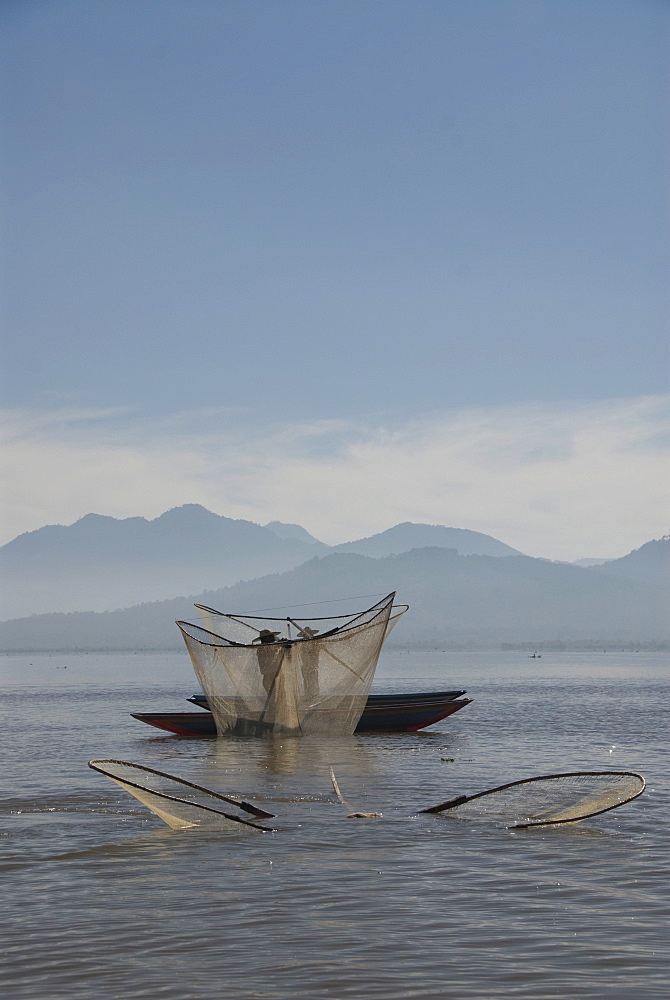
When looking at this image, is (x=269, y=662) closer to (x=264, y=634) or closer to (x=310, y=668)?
(x=310, y=668)

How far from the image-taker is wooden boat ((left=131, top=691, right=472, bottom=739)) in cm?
3278

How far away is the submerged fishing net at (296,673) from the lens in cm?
2639

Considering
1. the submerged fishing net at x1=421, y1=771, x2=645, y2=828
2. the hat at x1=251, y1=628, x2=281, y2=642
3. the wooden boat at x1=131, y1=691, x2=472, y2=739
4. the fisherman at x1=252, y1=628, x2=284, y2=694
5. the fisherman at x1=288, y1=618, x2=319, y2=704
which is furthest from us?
the wooden boat at x1=131, y1=691, x2=472, y2=739


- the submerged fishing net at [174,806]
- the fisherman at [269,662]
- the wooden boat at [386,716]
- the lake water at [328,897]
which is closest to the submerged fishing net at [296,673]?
the fisherman at [269,662]

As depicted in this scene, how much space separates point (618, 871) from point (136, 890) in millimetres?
5873

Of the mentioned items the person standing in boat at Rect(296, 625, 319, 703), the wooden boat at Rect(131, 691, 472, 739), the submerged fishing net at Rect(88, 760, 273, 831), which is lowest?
the wooden boat at Rect(131, 691, 472, 739)

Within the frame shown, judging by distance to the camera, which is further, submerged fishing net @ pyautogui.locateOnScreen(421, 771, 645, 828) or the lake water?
submerged fishing net @ pyautogui.locateOnScreen(421, 771, 645, 828)

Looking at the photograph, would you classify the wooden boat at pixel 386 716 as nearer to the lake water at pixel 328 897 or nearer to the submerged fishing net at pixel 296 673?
the submerged fishing net at pixel 296 673

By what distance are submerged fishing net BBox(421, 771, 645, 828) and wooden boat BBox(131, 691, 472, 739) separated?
55.4 feet

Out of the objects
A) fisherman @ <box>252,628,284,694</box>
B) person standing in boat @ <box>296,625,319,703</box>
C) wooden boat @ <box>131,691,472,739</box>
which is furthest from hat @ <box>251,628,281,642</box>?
wooden boat @ <box>131,691,472,739</box>

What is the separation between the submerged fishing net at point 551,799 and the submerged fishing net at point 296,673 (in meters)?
10.5

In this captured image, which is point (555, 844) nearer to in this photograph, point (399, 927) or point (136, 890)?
point (399, 927)

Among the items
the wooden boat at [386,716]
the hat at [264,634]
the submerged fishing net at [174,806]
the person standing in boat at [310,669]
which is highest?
the hat at [264,634]

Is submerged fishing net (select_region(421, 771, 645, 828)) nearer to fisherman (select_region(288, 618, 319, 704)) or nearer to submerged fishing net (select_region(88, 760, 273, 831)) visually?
submerged fishing net (select_region(88, 760, 273, 831))
